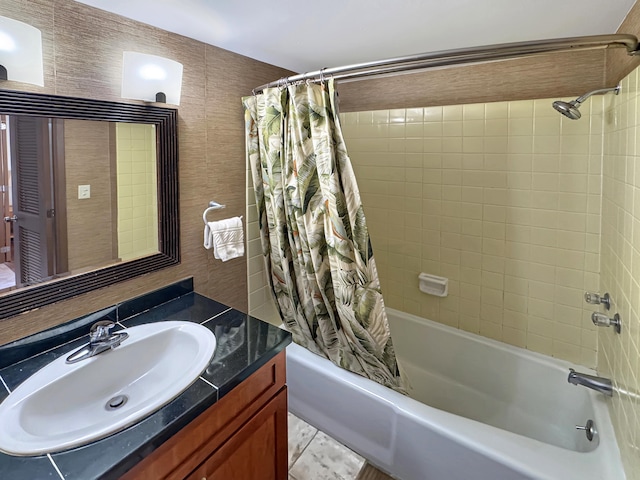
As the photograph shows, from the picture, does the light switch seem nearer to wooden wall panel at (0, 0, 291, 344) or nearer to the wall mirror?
the wall mirror

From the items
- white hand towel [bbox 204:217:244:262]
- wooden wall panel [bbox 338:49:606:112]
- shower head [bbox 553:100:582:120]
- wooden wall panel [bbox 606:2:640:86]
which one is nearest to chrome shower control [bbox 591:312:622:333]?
shower head [bbox 553:100:582:120]

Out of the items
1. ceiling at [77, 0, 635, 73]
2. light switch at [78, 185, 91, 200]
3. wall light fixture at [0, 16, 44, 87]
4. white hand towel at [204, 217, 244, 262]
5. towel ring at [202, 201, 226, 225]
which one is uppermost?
ceiling at [77, 0, 635, 73]

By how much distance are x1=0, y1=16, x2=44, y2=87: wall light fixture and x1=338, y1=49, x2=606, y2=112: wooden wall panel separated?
1.81 m

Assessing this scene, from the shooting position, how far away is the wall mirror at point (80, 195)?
46.6 inches

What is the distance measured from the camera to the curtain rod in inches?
46.0

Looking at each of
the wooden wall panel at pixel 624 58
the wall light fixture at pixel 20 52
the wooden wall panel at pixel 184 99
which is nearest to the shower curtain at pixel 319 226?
the wooden wall panel at pixel 184 99

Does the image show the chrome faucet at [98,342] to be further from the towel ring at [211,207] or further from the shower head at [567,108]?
the shower head at [567,108]

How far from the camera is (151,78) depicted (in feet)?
4.86

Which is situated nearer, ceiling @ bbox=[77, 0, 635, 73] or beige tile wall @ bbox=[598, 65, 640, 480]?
beige tile wall @ bbox=[598, 65, 640, 480]

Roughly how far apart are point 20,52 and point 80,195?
18.9 inches

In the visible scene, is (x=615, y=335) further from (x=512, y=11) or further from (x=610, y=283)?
(x=512, y=11)

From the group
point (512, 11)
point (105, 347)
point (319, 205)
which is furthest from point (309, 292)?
point (512, 11)

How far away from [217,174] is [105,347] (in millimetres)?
990

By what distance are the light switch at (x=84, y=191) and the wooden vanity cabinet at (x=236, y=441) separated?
92cm
